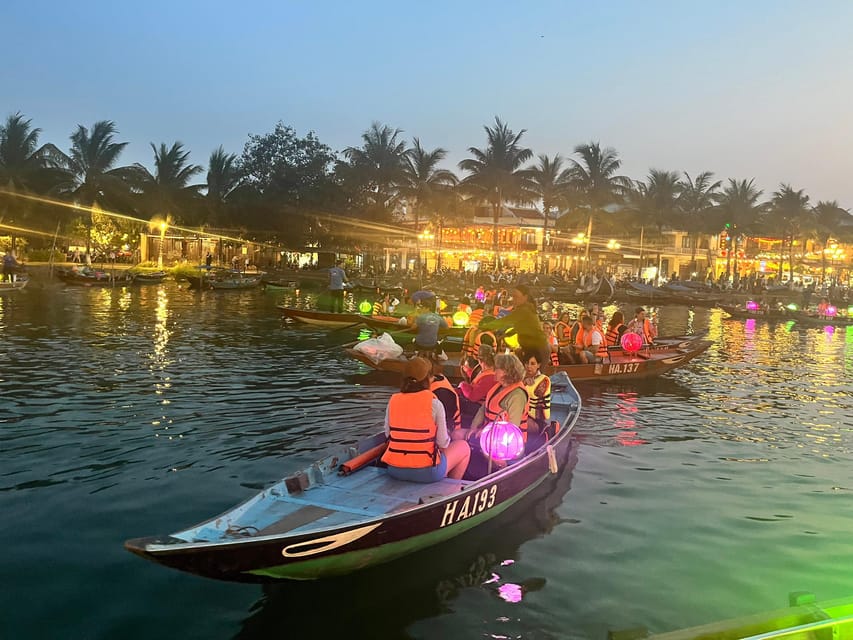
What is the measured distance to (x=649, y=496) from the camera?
10.1 meters

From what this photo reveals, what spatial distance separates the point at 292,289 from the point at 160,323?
1100 inches

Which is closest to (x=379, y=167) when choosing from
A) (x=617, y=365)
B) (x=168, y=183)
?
(x=168, y=183)

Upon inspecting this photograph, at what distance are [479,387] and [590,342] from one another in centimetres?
879

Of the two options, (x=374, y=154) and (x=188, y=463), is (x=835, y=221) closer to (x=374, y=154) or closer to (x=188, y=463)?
(x=374, y=154)

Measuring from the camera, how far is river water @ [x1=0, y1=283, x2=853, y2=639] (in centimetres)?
646

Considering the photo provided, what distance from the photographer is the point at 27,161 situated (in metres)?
58.0

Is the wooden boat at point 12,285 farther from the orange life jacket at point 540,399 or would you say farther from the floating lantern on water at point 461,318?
the orange life jacket at point 540,399

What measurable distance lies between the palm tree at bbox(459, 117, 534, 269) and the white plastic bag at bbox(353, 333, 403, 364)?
44.9 meters

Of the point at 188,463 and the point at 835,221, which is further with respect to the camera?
the point at 835,221

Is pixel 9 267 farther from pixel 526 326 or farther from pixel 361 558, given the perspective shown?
pixel 361 558

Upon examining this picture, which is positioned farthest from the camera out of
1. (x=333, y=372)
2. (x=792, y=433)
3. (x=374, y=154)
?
(x=374, y=154)

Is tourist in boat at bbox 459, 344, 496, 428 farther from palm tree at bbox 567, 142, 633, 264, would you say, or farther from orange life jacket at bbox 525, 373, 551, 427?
palm tree at bbox 567, 142, 633, 264

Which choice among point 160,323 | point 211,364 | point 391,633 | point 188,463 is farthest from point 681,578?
point 160,323

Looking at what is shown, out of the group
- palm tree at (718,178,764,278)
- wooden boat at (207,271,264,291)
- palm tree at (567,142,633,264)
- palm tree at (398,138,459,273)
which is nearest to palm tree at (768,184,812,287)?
palm tree at (718,178,764,278)
